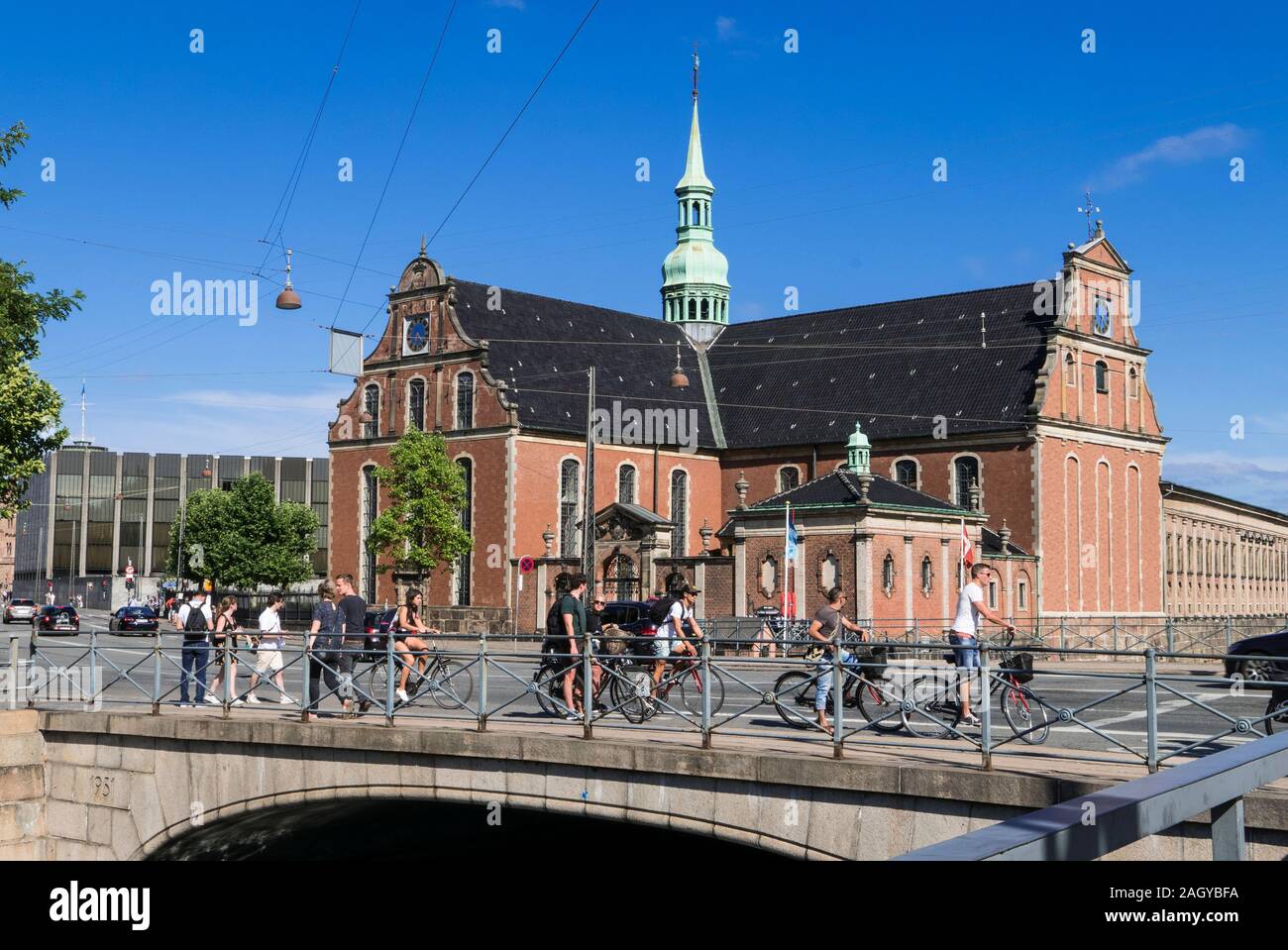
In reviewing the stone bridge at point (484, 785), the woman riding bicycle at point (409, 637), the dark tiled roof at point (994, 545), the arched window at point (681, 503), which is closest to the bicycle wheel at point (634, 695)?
the stone bridge at point (484, 785)

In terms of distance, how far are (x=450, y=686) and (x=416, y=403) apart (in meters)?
45.4

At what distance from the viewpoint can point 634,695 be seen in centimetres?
1492

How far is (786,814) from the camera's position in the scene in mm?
11664

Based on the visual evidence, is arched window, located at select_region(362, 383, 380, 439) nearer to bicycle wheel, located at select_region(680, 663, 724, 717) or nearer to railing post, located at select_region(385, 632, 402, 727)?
bicycle wheel, located at select_region(680, 663, 724, 717)

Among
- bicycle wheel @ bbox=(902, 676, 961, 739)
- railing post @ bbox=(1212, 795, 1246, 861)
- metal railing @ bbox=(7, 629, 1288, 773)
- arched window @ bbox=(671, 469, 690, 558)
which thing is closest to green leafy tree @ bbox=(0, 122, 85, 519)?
metal railing @ bbox=(7, 629, 1288, 773)

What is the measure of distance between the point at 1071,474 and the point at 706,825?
153 ft

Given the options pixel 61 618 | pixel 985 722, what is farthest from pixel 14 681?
pixel 61 618

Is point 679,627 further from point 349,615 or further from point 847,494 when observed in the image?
point 847,494

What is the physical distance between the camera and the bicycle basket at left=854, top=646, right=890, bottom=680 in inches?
544

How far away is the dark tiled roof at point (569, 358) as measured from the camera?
59.4m
